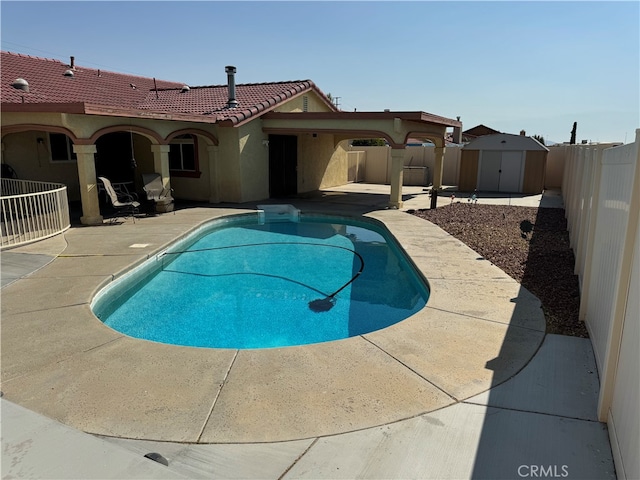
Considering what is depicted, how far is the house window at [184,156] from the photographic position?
58.4 feet

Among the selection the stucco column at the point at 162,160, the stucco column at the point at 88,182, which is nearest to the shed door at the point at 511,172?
the stucco column at the point at 162,160

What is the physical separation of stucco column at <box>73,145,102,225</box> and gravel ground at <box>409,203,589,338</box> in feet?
32.8

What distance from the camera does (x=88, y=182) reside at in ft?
40.6

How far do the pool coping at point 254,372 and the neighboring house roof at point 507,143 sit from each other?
Answer: 1675 centimetres

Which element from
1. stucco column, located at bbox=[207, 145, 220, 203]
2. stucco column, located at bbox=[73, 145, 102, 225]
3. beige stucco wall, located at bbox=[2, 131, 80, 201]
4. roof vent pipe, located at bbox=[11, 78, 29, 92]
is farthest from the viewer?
stucco column, located at bbox=[207, 145, 220, 203]

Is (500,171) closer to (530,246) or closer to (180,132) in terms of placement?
(530,246)

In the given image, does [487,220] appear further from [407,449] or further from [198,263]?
[407,449]

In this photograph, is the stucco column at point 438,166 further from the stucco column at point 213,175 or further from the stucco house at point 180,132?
the stucco column at point 213,175

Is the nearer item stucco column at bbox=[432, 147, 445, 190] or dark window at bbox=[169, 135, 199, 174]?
dark window at bbox=[169, 135, 199, 174]

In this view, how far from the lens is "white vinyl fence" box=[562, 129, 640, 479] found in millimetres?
2986

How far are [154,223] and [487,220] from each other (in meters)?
10.2

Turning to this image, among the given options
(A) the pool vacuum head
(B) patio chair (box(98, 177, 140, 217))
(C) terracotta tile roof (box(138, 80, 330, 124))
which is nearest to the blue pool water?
(A) the pool vacuum head

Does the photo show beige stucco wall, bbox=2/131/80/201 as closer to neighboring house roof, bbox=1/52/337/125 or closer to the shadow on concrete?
neighboring house roof, bbox=1/52/337/125

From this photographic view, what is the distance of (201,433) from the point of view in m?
3.67
